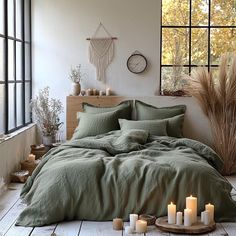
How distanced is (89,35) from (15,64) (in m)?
1.21

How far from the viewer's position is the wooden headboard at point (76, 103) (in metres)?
7.34

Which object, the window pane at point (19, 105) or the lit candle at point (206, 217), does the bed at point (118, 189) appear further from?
the window pane at point (19, 105)

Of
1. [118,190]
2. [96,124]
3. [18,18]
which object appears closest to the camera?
[118,190]

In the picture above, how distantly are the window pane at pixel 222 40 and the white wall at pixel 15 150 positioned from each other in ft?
9.44

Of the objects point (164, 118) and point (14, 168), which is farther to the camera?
point (164, 118)

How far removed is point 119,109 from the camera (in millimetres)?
7020

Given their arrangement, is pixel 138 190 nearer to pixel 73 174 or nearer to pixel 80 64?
pixel 73 174

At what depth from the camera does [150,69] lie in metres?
7.54

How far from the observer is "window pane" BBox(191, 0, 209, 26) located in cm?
744

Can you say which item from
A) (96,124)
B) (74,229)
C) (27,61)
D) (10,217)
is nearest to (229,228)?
(74,229)

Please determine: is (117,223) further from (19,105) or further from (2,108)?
(19,105)

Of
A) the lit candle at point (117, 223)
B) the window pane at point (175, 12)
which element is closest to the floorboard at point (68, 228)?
the lit candle at point (117, 223)

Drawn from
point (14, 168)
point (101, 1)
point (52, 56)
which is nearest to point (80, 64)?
Answer: point (52, 56)

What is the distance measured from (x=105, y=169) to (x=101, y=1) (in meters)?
3.45
